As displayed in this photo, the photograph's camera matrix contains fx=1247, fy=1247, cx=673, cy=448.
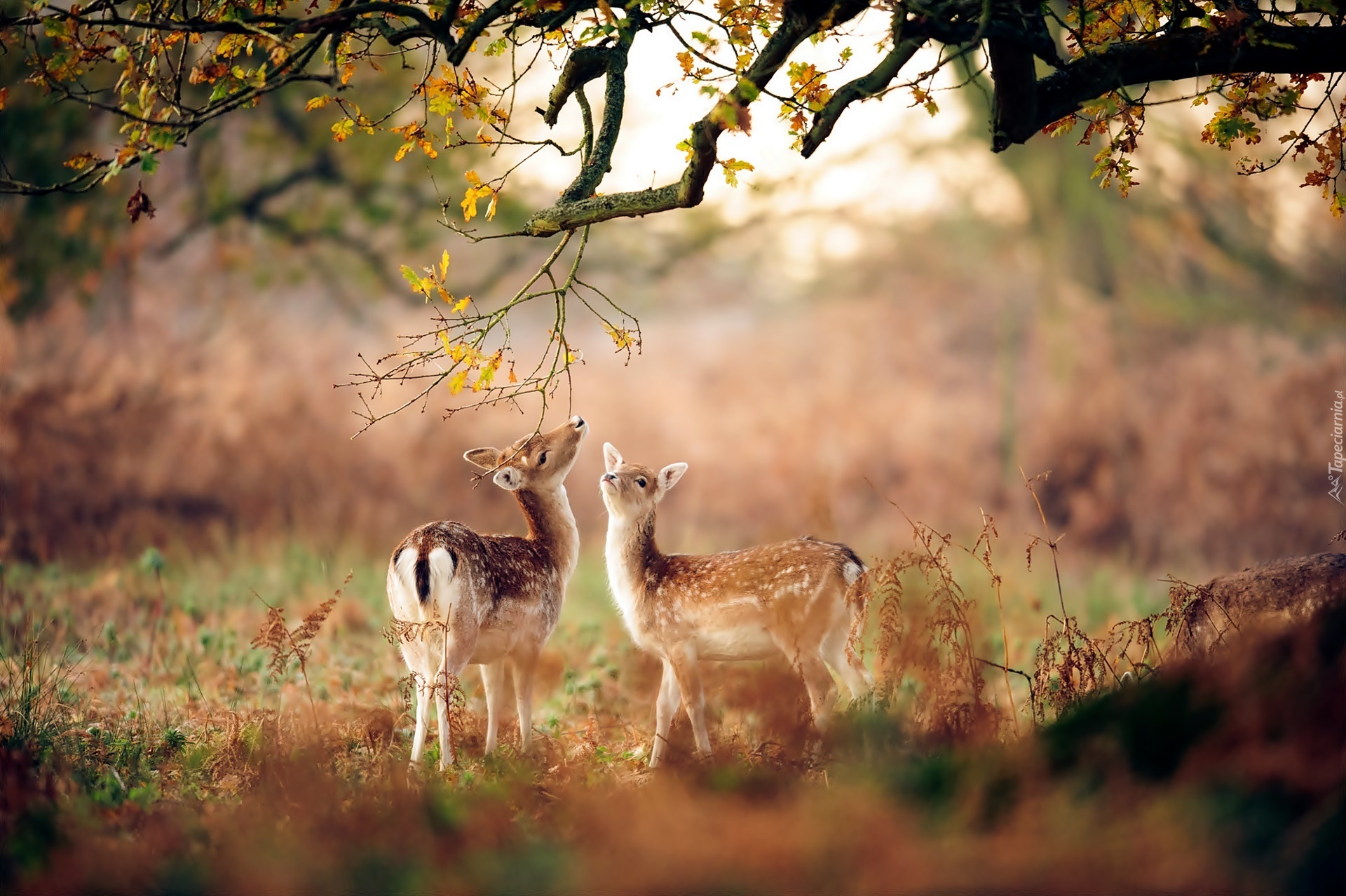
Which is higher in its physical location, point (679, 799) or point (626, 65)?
point (626, 65)

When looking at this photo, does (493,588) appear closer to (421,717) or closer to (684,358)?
(421,717)

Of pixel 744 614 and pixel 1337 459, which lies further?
pixel 1337 459

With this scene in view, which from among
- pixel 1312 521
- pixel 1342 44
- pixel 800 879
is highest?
pixel 1342 44

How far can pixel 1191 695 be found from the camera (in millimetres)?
4949

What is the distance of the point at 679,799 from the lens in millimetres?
5453

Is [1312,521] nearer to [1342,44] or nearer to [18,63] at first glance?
[1342,44]

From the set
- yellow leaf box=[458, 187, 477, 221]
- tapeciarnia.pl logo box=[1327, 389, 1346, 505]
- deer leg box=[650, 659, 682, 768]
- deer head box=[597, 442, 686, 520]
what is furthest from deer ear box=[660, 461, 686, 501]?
tapeciarnia.pl logo box=[1327, 389, 1346, 505]

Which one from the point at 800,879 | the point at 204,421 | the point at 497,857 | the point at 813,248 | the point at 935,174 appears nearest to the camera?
the point at 800,879

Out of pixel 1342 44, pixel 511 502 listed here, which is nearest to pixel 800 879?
pixel 1342 44

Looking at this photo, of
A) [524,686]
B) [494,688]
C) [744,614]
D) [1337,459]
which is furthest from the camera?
[1337,459]

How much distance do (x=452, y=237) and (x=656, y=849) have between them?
1447 centimetres

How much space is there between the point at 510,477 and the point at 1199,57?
14.7ft

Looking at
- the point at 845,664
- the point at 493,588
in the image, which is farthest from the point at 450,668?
the point at 845,664

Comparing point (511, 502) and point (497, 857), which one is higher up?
point (511, 502)
